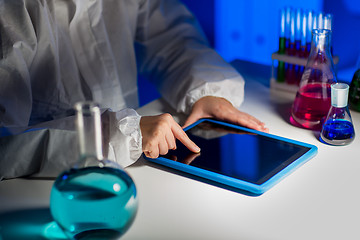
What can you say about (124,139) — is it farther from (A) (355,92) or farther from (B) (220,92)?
(A) (355,92)

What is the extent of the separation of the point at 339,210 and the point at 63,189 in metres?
0.45

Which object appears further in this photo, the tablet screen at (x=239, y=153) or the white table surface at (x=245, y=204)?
the tablet screen at (x=239, y=153)

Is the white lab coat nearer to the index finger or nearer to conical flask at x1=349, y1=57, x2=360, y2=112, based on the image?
the index finger

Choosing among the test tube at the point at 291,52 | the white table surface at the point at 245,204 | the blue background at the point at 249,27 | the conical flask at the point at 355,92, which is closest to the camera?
the white table surface at the point at 245,204

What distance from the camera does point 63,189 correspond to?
0.61 m

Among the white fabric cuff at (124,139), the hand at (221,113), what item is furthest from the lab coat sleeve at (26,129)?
the hand at (221,113)

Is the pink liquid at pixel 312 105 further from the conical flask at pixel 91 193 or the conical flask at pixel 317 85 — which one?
the conical flask at pixel 91 193

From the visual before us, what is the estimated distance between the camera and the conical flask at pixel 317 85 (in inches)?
40.9

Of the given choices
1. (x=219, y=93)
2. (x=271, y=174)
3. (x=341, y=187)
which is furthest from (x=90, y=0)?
(x=341, y=187)

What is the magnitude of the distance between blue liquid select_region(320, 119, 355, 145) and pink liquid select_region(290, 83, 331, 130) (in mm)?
57

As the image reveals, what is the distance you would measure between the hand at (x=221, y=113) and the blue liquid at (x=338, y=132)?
5.3 inches

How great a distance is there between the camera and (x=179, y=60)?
137cm

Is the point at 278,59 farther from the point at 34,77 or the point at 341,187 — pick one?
the point at 34,77

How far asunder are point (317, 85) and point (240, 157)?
0.28 meters
